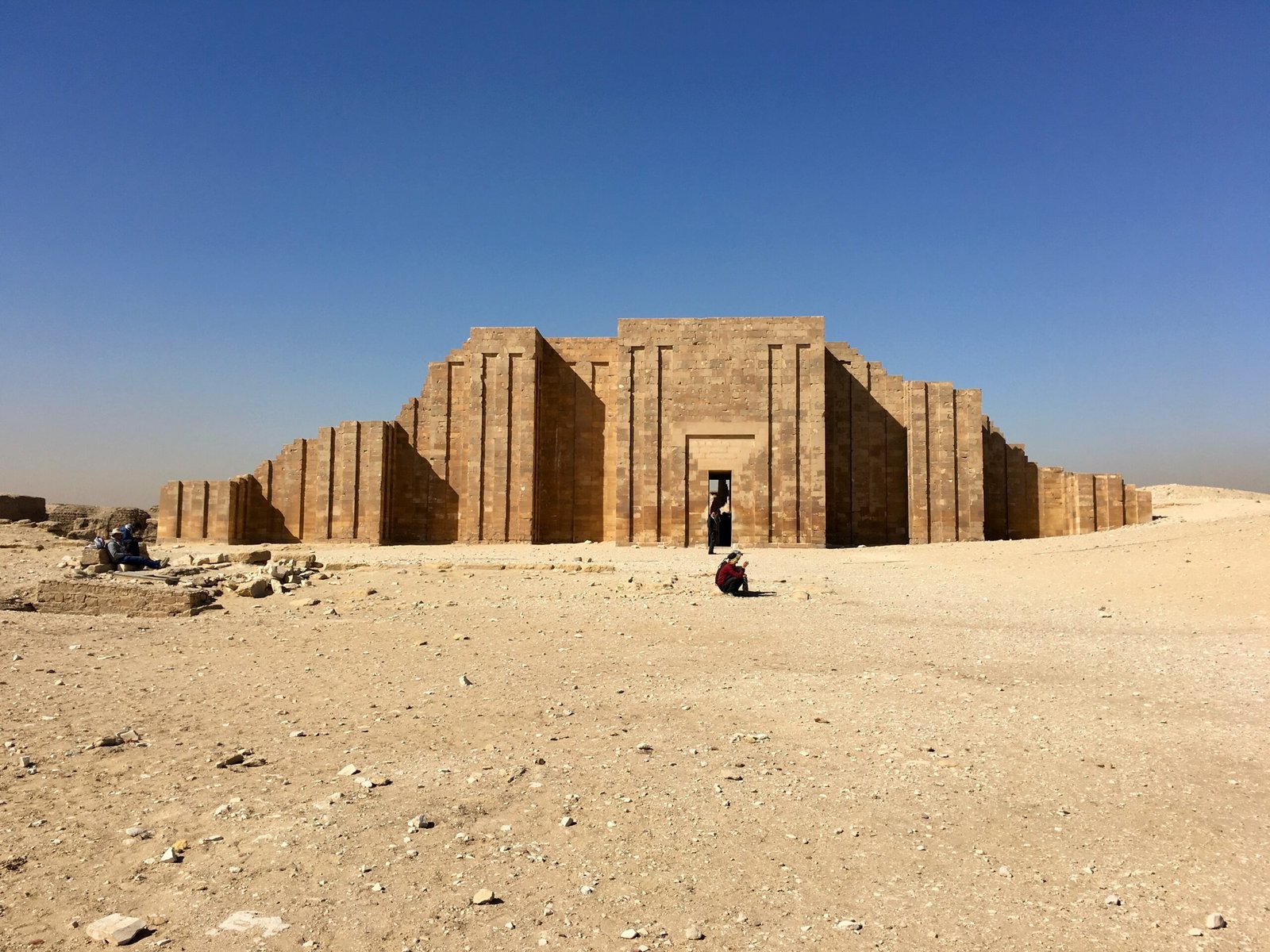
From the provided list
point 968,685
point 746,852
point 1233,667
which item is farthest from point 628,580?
point 746,852

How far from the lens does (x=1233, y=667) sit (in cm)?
782

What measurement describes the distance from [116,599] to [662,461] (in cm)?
1757

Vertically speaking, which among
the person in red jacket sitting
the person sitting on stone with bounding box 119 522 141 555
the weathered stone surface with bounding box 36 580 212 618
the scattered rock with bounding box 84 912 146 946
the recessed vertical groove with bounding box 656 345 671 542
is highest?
the recessed vertical groove with bounding box 656 345 671 542

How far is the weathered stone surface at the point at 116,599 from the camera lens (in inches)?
466

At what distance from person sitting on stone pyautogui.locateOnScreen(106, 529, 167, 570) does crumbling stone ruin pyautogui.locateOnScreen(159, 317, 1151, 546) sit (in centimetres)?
1257

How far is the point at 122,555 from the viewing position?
1494cm

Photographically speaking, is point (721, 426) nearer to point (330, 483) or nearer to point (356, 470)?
point (356, 470)

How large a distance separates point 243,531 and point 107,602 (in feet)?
57.7

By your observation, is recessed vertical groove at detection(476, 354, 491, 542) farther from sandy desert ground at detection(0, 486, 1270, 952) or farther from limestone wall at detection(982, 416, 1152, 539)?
limestone wall at detection(982, 416, 1152, 539)

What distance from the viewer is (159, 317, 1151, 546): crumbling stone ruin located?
2634 cm

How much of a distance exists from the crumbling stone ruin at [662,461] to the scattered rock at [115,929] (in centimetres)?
2302

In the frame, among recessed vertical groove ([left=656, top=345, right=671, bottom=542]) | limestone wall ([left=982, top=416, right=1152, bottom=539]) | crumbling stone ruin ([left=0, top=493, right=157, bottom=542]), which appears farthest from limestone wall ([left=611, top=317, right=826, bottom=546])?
crumbling stone ruin ([left=0, top=493, right=157, bottom=542])

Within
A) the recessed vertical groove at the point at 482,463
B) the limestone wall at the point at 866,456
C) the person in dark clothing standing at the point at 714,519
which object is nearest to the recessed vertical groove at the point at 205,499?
the recessed vertical groove at the point at 482,463

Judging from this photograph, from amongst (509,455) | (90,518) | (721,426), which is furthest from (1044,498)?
(90,518)
